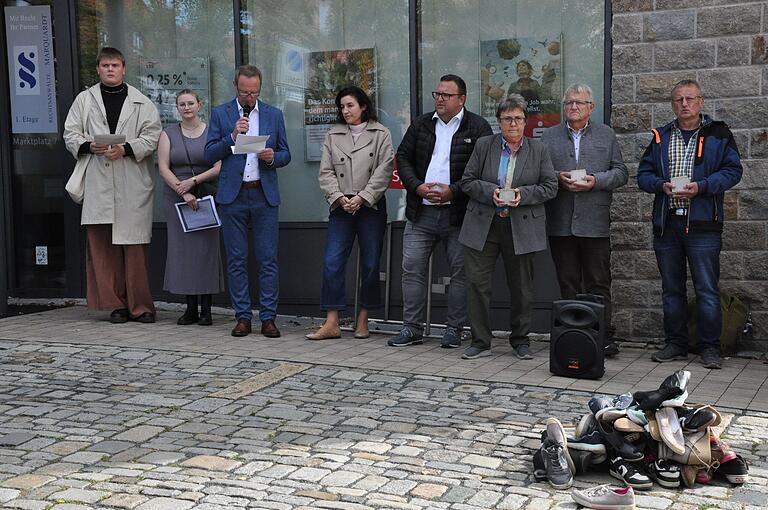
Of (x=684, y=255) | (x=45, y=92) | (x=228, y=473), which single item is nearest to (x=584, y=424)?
(x=228, y=473)

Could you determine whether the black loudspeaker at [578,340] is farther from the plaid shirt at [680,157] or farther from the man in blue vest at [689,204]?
the plaid shirt at [680,157]

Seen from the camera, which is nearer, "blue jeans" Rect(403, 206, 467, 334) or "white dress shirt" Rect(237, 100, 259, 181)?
"blue jeans" Rect(403, 206, 467, 334)

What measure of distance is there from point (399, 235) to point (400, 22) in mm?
1877

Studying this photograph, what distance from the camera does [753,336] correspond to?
308 inches

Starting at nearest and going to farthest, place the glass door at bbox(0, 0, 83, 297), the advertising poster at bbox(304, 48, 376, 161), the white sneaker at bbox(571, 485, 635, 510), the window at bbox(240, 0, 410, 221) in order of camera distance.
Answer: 1. the white sneaker at bbox(571, 485, 635, 510)
2. the window at bbox(240, 0, 410, 221)
3. the advertising poster at bbox(304, 48, 376, 161)
4. the glass door at bbox(0, 0, 83, 297)

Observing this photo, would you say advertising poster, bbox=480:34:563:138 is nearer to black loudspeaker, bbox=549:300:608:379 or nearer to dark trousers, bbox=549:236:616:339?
dark trousers, bbox=549:236:616:339

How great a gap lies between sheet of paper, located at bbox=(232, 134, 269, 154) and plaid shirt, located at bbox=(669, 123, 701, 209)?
2.98 m

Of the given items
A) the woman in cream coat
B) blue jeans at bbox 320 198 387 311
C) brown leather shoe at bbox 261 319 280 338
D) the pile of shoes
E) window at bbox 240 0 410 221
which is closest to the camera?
the pile of shoes

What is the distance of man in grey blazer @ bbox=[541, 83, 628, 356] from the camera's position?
24.2ft

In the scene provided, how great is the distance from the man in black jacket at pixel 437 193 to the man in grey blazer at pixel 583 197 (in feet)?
2.12

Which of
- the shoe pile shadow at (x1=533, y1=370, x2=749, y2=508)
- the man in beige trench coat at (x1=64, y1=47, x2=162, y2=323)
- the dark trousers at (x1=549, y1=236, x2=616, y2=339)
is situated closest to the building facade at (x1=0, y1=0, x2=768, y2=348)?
the dark trousers at (x1=549, y1=236, x2=616, y2=339)

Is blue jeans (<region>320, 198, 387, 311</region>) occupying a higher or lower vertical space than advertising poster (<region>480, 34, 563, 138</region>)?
lower

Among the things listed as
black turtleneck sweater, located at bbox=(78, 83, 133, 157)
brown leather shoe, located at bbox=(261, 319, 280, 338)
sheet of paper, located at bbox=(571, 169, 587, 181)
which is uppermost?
black turtleneck sweater, located at bbox=(78, 83, 133, 157)

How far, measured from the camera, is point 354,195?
316 inches
